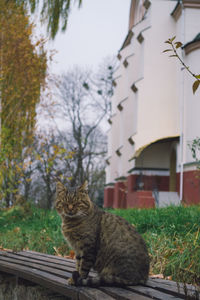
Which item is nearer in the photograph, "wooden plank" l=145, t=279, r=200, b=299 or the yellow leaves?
"wooden plank" l=145, t=279, r=200, b=299

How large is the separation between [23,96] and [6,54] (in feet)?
5.59

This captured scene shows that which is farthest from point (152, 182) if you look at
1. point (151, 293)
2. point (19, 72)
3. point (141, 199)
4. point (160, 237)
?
point (151, 293)

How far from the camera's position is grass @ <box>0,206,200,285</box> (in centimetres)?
584

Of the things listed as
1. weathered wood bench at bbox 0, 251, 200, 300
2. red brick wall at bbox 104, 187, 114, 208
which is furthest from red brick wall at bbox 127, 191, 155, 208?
weathered wood bench at bbox 0, 251, 200, 300

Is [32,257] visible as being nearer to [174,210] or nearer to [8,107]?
[174,210]

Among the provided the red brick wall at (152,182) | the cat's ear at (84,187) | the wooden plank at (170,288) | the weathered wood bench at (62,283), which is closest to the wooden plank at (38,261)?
the weathered wood bench at (62,283)

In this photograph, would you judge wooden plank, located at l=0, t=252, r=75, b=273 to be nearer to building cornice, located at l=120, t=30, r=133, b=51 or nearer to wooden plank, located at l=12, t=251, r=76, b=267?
wooden plank, located at l=12, t=251, r=76, b=267

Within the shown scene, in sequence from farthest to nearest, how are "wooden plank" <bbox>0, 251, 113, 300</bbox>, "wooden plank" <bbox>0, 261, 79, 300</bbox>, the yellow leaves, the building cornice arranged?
the building cornice < the yellow leaves < "wooden plank" <bbox>0, 261, 79, 300</bbox> < "wooden plank" <bbox>0, 251, 113, 300</bbox>

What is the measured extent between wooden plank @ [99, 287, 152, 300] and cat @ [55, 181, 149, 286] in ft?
0.31

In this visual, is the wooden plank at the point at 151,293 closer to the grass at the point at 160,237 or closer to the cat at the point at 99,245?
the cat at the point at 99,245

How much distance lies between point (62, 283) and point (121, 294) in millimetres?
816

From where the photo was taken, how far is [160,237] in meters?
6.97

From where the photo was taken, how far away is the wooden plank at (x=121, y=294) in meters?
3.64

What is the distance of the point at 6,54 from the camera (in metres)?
13.5
